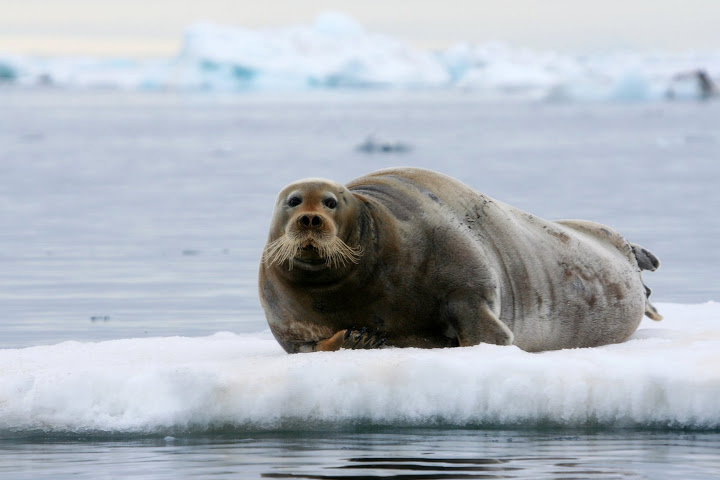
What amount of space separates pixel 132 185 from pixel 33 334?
48.4 feet

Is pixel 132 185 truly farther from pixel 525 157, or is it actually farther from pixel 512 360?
pixel 512 360

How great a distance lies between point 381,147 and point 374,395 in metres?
26.0

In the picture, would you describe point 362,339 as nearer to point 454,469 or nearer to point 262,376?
point 262,376

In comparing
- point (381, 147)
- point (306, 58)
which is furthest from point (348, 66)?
point (381, 147)

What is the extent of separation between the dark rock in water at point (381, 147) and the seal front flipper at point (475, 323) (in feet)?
78.1

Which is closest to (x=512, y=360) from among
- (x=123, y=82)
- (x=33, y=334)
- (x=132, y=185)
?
(x=33, y=334)

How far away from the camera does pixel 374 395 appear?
516 cm

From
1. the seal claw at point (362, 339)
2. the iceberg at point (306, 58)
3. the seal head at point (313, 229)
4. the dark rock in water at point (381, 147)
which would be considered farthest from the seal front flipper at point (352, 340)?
the iceberg at point (306, 58)

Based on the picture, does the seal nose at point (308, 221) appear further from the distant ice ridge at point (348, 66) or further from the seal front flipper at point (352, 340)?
the distant ice ridge at point (348, 66)

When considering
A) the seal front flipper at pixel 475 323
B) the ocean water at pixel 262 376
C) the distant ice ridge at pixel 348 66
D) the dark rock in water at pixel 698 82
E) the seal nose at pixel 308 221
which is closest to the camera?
the ocean water at pixel 262 376

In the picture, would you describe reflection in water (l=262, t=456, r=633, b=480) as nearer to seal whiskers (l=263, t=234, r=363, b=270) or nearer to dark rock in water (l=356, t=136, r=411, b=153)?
seal whiskers (l=263, t=234, r=363, b=270)

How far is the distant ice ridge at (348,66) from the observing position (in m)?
82.1

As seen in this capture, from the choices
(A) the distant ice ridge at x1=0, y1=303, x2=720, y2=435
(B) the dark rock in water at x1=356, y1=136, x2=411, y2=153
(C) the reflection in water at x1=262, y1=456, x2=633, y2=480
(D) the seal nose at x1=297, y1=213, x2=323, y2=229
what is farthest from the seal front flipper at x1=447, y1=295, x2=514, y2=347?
(B) the dark rock in water at x1=356, y1=136, x2=411, y2=153

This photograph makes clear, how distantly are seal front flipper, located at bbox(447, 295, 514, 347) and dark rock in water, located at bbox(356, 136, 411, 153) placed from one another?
2380cm
